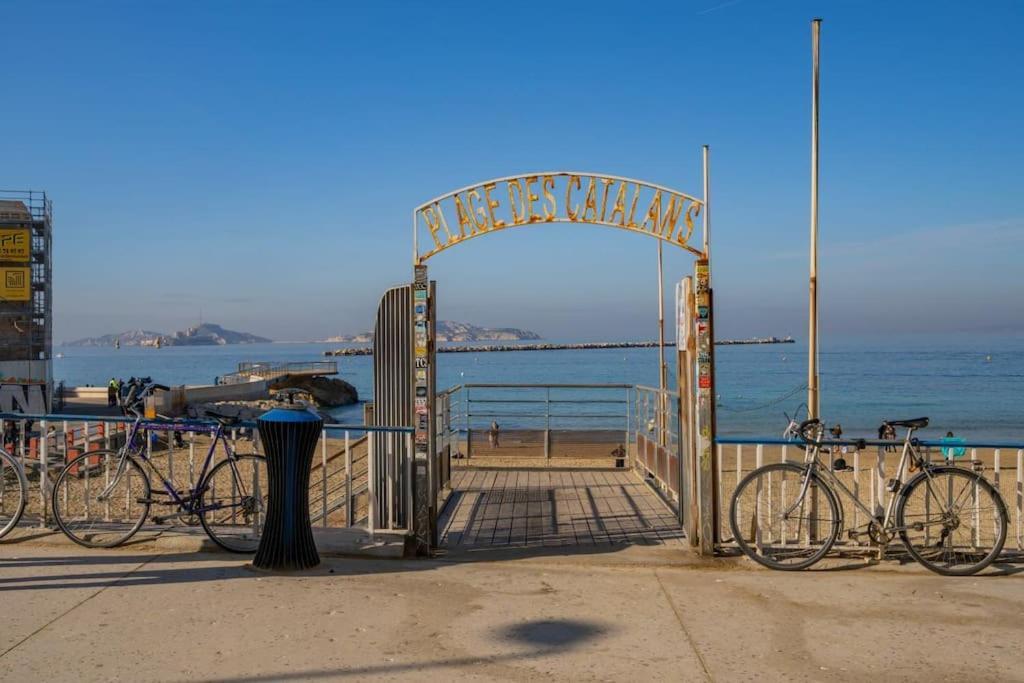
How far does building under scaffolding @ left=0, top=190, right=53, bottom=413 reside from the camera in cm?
3033

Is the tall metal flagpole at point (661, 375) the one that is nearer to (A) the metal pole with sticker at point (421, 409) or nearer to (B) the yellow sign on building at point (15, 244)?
(A) the metal pole with sticker at point (421, 409)

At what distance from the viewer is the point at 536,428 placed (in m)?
30.9

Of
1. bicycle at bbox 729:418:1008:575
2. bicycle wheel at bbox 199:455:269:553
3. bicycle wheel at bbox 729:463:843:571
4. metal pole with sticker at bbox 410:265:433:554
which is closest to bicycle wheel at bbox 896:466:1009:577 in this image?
bicycle at bbox 729:418:1008:575

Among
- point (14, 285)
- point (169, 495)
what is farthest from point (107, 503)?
point (14, 285)

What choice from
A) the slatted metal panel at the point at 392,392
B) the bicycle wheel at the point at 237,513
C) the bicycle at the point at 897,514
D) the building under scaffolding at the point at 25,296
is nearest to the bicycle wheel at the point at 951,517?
the bicycle at the point at 897,514

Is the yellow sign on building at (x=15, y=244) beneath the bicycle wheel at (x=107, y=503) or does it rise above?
above

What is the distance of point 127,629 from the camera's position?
4.97 metres

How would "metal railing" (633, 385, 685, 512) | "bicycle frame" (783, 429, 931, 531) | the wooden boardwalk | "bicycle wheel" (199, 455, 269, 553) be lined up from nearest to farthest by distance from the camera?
"bicycle frame" (783, 429, 931, 531) → "bicycle wheel" (199, 455, 269, 553) → the wooden boardwalk → "metal railing" (633, 385, 685, 512)

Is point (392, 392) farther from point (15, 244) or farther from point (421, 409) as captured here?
point (15, 244)

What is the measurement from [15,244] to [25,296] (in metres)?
1.92

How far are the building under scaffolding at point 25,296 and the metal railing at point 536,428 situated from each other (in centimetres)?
1614

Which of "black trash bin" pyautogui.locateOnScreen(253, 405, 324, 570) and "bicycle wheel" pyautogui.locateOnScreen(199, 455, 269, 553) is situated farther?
"bicycle wheel" pyautogui.locateOnScreen(199, 455, 269, 553)

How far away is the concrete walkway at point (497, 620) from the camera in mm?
4430

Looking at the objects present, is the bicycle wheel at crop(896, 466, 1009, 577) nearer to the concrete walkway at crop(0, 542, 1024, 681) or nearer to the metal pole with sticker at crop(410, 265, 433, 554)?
the concrete walkway at crop(0, 542, 1024, 681)
